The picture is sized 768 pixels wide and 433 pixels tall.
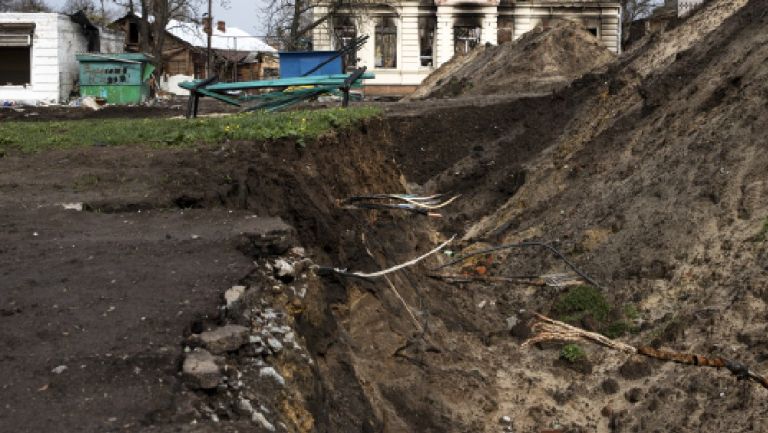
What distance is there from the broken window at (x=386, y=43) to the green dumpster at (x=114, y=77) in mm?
13444

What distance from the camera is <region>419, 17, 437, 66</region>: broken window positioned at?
4431cm

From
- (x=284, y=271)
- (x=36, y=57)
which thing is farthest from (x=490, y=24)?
(x=284, y=271)

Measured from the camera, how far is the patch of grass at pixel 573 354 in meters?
10.2

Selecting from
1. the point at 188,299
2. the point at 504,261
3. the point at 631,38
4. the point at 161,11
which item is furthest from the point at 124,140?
the point at 631,38

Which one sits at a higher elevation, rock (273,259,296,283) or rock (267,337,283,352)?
rock (273,259,296,283)

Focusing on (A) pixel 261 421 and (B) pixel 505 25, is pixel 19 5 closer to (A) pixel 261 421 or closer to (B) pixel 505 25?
(B) pixel 505 25

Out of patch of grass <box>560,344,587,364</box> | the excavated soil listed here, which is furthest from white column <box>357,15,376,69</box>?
patch of grass <box>560,344,587,364</box>

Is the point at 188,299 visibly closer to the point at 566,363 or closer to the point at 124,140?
the point at 566,363

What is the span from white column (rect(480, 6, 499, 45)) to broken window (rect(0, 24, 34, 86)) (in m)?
19.1

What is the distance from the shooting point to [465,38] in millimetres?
44406

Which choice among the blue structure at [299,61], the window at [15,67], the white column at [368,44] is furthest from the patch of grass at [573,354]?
the white column at [368,44]

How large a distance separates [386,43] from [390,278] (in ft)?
114

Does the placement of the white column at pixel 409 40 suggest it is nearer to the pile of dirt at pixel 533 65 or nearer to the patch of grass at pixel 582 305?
the pile of dirt at pixel 533 65

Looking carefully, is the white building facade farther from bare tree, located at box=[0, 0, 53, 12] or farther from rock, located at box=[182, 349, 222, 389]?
rock, located at box=[182, 349, 222, 389]
